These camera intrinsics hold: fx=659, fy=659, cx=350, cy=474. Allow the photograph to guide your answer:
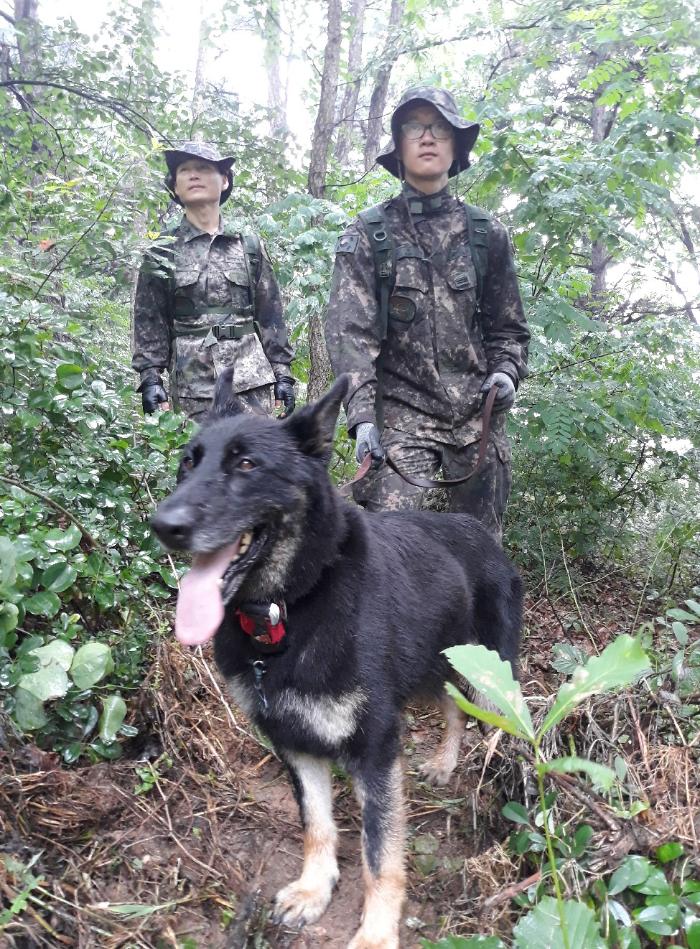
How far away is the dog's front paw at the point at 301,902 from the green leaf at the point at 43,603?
55.0 inches

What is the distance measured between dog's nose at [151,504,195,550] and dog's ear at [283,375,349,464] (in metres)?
0.60

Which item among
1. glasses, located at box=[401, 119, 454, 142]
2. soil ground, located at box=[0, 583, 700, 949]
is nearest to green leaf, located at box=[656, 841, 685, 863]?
soil ground, located at box=[0, 583, 700, 949]

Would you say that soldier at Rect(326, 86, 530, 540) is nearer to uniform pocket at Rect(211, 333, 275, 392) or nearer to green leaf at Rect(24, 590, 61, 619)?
uniform pocket at Rect(211, 333, 275, 392)

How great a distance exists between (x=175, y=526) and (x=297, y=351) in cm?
513

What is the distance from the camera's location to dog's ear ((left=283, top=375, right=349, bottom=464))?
8.20 ft

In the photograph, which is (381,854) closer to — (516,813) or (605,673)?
(516,813)

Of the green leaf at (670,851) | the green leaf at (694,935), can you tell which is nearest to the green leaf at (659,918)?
the green leaf at (694,935)

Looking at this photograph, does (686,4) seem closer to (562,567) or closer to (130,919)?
(562,567)

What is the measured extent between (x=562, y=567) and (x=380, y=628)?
3.34 metres

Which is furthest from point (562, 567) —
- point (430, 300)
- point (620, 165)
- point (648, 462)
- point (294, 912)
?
point (294, 912)

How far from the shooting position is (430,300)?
393 centimetres

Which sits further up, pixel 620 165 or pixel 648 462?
pixel 620 165

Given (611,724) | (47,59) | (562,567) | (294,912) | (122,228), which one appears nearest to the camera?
(294,912)

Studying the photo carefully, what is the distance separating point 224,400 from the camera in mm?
2895
